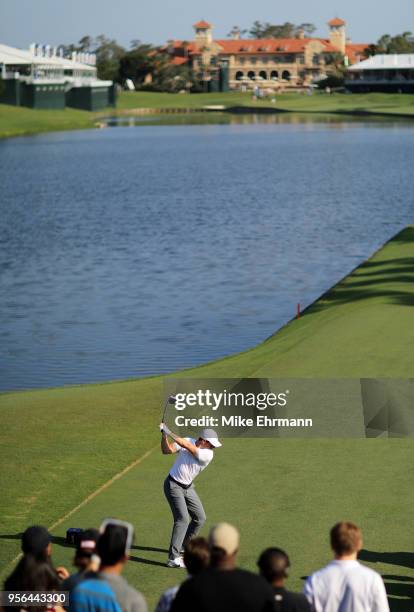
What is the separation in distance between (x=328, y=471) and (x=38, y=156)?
420 feet

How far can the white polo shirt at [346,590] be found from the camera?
34.0ft

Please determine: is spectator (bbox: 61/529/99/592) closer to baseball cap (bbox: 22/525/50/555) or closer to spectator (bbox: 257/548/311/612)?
baseball cap (bbox: 22/525/50/555)

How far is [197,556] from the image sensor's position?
10133mm

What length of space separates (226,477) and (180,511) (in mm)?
4070

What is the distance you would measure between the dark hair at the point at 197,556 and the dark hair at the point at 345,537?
997 mm

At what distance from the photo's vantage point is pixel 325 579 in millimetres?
10438

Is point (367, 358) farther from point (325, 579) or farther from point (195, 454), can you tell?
point (325, 579)

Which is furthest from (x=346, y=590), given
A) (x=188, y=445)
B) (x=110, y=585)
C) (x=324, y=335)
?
(x=324, y=335)

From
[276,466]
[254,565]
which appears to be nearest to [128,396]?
[276,466]

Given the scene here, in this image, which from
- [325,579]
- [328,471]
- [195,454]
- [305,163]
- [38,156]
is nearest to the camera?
[325,579]

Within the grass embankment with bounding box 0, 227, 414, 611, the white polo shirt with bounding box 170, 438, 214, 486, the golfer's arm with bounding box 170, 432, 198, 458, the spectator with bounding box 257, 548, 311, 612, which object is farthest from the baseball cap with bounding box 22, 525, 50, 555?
the white polo shirt with bounding box 170, 438, 214, 486

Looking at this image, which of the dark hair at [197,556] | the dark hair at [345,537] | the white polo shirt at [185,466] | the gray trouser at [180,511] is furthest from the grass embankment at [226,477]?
the dark hair at [197,556]

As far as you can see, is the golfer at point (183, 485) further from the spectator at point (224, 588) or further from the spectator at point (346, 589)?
the spectator at point (224, 588)

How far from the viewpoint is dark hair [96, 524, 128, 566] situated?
9523 millimetres
